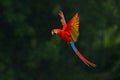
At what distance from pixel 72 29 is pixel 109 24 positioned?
1277cm

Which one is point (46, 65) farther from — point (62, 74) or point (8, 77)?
point (8, 77)

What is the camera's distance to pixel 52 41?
500 inches

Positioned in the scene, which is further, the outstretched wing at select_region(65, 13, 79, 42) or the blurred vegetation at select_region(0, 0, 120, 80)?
the blurred vegetation at select_region(0, 0, 120, 80)

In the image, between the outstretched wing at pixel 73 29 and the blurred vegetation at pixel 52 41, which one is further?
the blurred vegetation at pixel 52 41

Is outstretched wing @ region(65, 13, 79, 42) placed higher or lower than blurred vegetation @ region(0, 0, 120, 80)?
lower

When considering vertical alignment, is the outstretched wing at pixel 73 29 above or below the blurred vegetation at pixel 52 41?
below

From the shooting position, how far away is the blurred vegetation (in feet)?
39.9

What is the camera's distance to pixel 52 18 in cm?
1311

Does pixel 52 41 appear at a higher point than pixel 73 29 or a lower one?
higher

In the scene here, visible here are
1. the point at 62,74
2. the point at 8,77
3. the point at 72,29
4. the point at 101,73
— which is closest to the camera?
the point at 72,29

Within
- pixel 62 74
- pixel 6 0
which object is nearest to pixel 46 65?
pixel 62 74

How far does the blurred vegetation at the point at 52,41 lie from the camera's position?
39.9ft

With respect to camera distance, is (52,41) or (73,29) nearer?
(73,29)

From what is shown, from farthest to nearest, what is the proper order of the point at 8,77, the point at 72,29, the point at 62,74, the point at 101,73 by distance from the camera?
the point at 62,74
the point at 101,73
the point at 8,77
the point at 72,29
